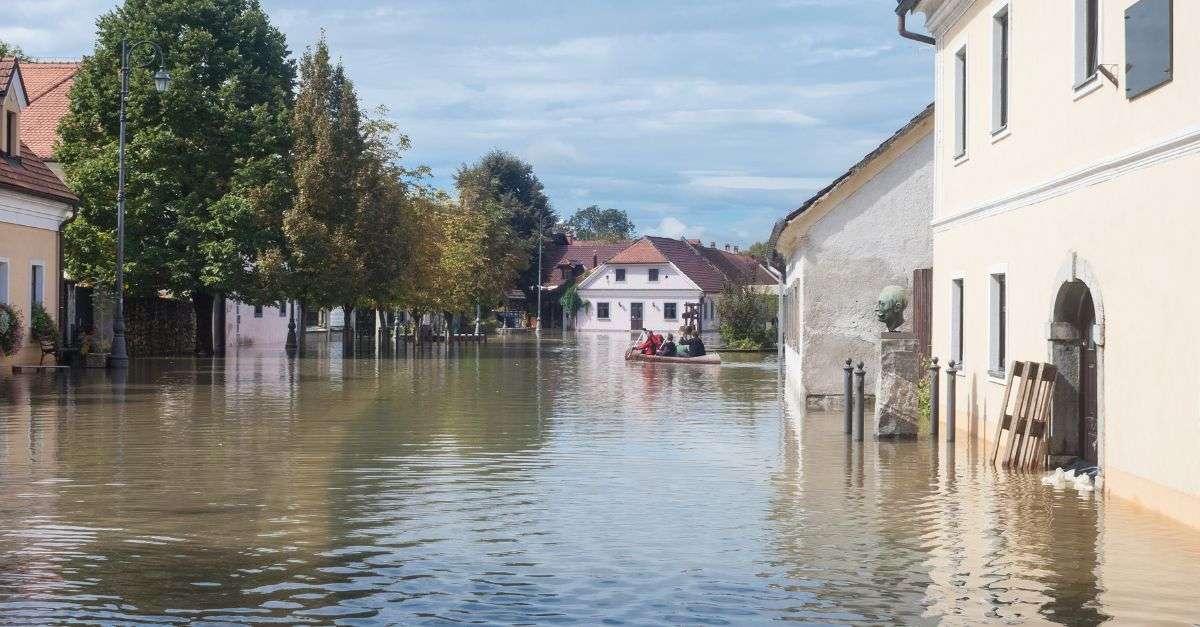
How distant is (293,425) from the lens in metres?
20.3

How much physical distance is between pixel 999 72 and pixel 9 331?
22532mm

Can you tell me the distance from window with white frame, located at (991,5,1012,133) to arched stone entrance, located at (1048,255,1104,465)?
3.46 m

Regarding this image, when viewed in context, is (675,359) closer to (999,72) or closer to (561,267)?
(999,72)

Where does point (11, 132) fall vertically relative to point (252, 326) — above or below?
above

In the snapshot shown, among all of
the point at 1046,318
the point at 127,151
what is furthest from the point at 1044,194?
the point at 127,151

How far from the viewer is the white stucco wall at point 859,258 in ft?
83.1

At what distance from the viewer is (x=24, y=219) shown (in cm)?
3300

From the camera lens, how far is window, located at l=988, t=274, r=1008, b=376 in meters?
17.8

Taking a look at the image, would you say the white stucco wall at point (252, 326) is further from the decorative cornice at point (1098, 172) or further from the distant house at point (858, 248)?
the decorative cornice at point (1098, 172)

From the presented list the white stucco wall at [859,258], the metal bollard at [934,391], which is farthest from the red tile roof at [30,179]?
the metal bollard at [934,391]

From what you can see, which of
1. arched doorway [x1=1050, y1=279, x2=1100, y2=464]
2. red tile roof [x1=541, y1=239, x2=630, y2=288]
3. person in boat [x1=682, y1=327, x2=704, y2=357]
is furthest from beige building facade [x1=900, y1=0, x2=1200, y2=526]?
red tile roof [x1=541, y1=239, x2=630, y2=288]

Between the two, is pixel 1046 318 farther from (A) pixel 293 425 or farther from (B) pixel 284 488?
(A) pixel 293 425

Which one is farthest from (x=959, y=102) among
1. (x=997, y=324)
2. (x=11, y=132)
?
(x=11, y=132)

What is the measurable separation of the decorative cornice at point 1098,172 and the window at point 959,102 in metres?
1.58
